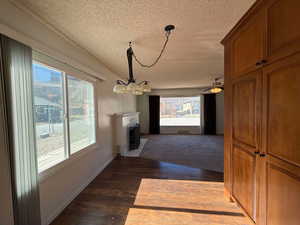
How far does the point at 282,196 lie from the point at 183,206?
114 cm

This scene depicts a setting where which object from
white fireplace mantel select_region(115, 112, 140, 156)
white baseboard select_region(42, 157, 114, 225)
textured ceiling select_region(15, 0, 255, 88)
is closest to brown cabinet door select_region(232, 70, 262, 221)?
textured ceiling select_region(15, 0, 255, 88)

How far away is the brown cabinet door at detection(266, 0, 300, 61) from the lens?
2.96 ft

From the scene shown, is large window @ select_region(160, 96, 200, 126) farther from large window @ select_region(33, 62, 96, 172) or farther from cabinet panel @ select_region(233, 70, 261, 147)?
cabinet panel @ select_region(233, 70, 261, 147)

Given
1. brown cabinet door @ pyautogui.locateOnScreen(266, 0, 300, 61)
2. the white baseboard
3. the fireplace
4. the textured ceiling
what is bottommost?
the white baseboard

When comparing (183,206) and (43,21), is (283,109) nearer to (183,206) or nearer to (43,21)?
(183,206)

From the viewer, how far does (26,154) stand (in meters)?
1.25

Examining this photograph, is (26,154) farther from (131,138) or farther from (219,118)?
(219,118)

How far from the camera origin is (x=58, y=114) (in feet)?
6.12

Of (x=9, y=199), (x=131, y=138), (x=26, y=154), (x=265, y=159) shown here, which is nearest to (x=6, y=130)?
(x=26, y=154)

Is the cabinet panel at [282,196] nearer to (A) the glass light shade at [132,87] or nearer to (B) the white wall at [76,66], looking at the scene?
(A) the glass light shade at [132,87]

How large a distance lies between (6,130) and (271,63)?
2311mm

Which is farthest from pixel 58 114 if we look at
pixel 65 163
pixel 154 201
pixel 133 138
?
pixel 133 138

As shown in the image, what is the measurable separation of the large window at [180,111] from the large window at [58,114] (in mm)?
4819

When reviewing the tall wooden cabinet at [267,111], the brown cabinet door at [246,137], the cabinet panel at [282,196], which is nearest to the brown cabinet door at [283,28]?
the tall wooden cabinet at [267,111]
